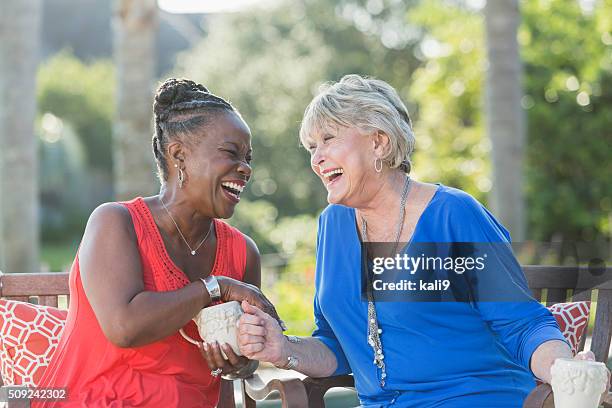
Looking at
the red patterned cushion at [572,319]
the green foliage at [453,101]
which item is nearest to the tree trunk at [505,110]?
the red patterned cushion at [572,319]

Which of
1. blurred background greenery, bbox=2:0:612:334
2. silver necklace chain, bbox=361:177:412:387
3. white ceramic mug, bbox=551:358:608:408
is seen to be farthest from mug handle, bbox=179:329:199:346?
white ceramic mug, bbox=551:358:608:408

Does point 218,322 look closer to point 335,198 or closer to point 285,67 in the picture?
point 335,198

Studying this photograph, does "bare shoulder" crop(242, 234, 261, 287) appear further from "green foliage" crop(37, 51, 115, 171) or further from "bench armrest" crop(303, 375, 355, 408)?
"green foliage" crop(37, 51, 115, 171)

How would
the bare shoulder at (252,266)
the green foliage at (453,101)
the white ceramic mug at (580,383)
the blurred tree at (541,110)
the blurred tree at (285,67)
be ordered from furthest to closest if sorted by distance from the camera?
the blurred tree at (285,67)
the blurred tree at (541,110)
the green foliage at (453,101)
the bare shoulder at (252,266)
the white ceramic mug at (580,383)

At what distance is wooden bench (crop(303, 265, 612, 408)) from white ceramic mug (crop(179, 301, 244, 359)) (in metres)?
0.38

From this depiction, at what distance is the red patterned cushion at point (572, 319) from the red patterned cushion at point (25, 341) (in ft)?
6.14

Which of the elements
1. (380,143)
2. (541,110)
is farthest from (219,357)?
(541,110)

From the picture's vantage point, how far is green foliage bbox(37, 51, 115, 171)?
108 ft

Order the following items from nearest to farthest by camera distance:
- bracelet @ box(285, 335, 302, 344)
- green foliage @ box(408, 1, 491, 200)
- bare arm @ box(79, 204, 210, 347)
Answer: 1. bare arm @ box(79, 204, 210, 347)
2. bracelet @ box(285, 335, 302, 344)
3. green foliage @ box(408, 1, 491, 200)

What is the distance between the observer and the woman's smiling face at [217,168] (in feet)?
9.56

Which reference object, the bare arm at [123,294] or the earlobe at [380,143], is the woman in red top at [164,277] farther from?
the earlobe at [380,143]

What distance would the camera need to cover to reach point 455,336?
2838 millimetres

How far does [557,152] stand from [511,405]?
13035 mm

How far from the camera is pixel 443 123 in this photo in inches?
618
